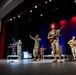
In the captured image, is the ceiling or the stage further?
the ceiling

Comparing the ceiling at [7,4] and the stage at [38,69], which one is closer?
the stage at [38,69]

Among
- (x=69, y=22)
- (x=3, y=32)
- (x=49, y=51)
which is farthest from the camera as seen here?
(x=49, y=51)

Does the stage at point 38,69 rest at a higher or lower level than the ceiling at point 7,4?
lower

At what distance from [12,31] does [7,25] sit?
2.64 ft

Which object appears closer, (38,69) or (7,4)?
(38,69)

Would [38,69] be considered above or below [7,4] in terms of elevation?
below

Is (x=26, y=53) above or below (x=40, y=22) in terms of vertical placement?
below

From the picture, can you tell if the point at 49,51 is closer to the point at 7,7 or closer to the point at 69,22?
the point at 69,22

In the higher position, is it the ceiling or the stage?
the ceiling

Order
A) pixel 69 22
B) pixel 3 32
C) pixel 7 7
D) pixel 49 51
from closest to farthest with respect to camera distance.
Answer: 1. pixel 7 7
2. pixel 3 32
3. pixel 69 22
4. pixel 49 51

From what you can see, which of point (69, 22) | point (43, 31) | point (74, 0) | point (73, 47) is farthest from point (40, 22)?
point (73, 47)

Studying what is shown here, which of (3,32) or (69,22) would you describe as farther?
(69,22)

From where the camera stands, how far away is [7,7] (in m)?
8.66

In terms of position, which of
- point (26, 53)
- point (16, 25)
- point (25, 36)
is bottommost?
point (26, 53)
